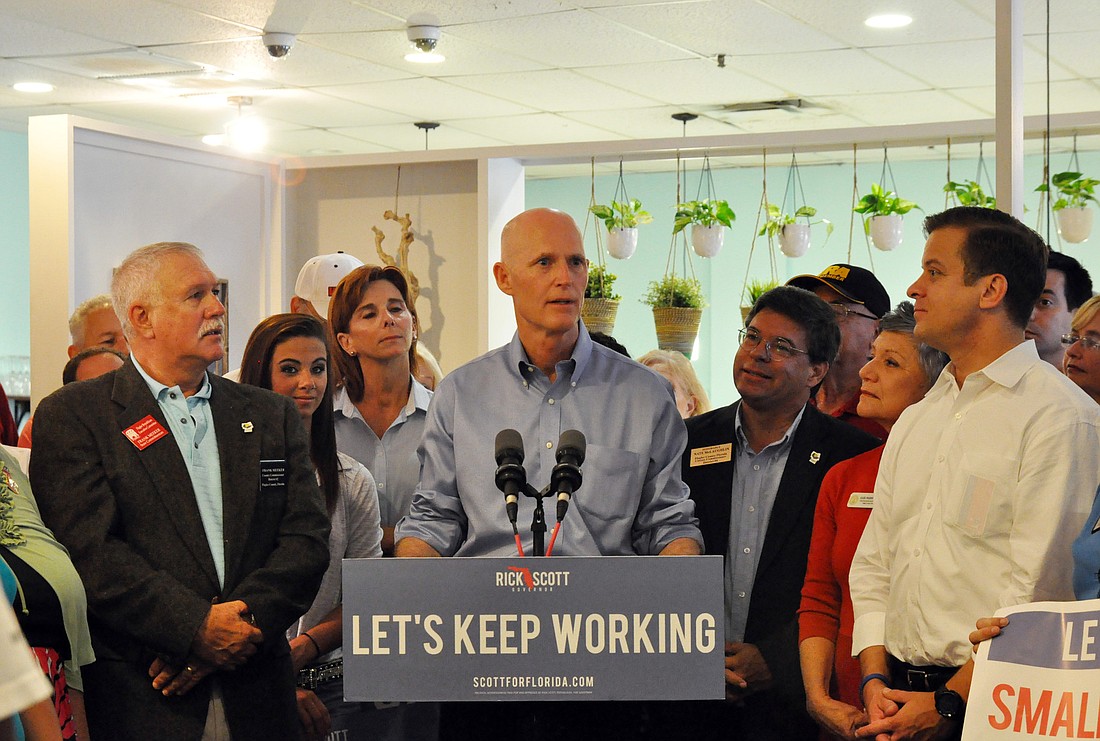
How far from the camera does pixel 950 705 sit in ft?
7.49

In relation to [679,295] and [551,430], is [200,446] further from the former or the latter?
[679,295]

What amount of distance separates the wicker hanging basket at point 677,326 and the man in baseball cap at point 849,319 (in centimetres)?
192

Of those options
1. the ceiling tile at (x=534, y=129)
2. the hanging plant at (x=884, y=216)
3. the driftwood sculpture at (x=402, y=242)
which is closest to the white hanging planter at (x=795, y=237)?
the hanging plant at (x=884, y=216)

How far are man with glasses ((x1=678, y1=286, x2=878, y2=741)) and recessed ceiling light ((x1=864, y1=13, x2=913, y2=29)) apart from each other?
4710mm

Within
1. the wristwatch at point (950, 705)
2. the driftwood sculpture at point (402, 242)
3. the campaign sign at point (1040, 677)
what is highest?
the driftwood sculpture at point (402, 242)

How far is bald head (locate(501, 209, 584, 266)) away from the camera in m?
2.76

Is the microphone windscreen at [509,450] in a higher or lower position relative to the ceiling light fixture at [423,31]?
lower

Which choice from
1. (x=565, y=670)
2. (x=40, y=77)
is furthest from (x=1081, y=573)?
(x=40, y=77)

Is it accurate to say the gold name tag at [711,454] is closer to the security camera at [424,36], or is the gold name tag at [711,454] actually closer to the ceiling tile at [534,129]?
the security camera at [424,36]

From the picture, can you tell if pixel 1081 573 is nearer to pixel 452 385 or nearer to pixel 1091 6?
pixel 452 385

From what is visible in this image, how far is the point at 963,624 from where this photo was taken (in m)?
2.38

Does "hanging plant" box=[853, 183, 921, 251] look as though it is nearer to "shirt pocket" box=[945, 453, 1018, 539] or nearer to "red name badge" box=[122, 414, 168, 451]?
"shirt pocket" box=[945, 453, 1018, 539]

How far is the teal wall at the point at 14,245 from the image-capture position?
36.4 ft

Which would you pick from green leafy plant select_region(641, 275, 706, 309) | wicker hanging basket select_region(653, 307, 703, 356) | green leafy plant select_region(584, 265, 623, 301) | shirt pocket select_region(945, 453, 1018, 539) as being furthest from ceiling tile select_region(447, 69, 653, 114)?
shirt pocket select_region(945, 453, 1018, 539)
